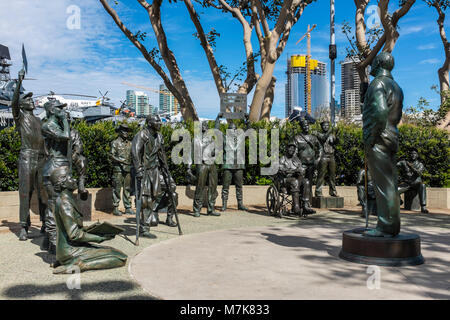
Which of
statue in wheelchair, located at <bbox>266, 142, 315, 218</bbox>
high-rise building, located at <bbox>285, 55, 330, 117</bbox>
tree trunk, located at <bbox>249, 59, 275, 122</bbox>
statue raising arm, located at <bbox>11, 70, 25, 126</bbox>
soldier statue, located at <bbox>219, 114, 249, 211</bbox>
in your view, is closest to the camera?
statue raising arm, located at <bbox>11, 70, 25, 126</bbox>

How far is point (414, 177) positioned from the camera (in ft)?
37.3

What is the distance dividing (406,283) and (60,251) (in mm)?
4377

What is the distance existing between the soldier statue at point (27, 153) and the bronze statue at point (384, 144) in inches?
228

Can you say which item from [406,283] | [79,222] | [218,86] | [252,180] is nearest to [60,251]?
[79,222]

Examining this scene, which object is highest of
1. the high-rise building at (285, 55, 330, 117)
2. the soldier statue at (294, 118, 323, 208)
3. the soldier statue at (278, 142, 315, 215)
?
the high-rise building at (285, 55, 330, 117)

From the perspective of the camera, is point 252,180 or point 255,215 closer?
point 255,215

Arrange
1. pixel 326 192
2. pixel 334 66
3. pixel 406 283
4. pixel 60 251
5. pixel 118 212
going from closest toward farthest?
1. pixel 406 283
2. pixel 60 251
3. pixel 118 212
4. pixel 326 192
5. pixel 334 66

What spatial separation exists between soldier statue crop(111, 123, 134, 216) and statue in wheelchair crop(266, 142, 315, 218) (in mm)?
3950

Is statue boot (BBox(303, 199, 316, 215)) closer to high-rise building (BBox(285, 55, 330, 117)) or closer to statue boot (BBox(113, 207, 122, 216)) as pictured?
statue boot (BBox(113, 207, 122, 216))

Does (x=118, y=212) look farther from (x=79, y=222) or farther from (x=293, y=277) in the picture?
(x=293, y=277)

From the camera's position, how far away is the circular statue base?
5461mm

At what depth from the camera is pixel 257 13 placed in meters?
16.9

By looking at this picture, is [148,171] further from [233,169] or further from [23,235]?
[233,169]

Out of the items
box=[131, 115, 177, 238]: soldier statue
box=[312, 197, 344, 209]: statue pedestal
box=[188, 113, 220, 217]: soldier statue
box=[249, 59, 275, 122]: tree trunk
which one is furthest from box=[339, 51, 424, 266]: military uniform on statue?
box=[249, 59, 275, 122]: tree trunk
